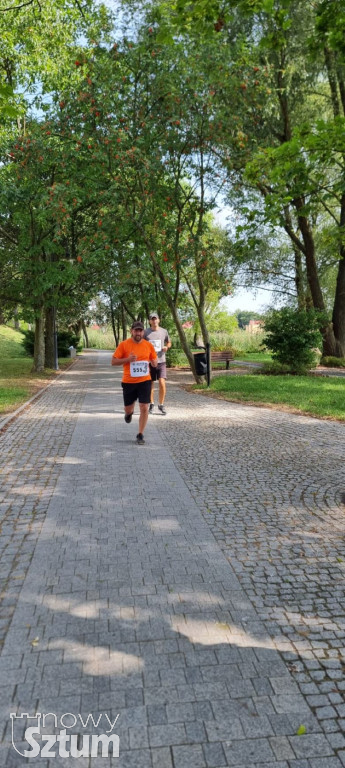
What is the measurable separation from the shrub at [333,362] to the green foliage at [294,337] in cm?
399

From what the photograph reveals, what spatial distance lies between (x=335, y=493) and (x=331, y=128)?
12.4 feet

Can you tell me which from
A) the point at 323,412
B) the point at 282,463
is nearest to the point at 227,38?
the point at 323,412

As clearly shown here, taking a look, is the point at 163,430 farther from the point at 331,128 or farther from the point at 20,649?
the point at 20,649

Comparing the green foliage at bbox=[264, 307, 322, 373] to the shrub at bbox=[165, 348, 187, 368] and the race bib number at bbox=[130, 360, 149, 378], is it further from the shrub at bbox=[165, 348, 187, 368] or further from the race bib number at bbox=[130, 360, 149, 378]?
the race bib number at bbox=[130, 360, 149, 378]

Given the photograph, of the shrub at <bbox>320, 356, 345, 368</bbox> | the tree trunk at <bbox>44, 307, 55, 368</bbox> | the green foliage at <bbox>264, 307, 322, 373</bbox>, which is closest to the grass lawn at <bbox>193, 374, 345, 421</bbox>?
the green foliage at <bbox>264, 307, 322, 373</bbox>

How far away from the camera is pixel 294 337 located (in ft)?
58.9

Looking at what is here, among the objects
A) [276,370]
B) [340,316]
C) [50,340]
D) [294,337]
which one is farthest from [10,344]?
[294,337]

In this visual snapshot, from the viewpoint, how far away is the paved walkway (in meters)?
2.30

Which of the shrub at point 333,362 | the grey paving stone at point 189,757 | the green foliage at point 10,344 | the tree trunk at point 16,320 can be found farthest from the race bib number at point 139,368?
the green foliage at point 10,344

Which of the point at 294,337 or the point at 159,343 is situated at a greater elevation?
the point at 294,337

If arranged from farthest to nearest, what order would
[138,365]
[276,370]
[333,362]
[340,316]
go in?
1. [340,316]
2. [333,362]
3. [276,370]
4. [138,365]

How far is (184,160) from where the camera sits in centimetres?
1537

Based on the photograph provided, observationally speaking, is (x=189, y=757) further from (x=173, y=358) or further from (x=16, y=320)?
(x=16, y=320)

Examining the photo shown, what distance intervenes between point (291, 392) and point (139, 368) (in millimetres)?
6661
